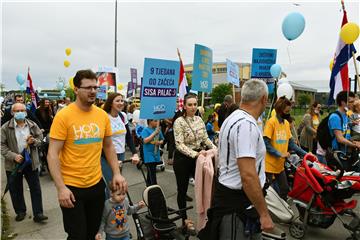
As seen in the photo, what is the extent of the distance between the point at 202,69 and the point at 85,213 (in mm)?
A: 4040

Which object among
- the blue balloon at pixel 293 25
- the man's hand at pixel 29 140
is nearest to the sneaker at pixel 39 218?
the man's hand at pixel 29 140

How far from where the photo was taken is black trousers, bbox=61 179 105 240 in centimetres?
244

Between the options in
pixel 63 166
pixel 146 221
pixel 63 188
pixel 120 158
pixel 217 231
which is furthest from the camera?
pixel 120 158

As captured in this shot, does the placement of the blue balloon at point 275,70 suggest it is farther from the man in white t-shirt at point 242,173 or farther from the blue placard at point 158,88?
the man in white t-shirt at point 242,173

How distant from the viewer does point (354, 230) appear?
3361 mm

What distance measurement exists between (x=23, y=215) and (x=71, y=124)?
2.79 meters

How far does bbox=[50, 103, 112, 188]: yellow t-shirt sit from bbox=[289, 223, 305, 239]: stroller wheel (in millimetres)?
2683

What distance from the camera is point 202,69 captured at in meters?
5.90

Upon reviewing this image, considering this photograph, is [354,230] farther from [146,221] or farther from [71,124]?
[71,124]

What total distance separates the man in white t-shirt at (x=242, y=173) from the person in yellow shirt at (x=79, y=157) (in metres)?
1.15

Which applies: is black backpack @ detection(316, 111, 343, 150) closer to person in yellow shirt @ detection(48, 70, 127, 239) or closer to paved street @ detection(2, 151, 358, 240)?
paved street @ detection(2, 151, 358, 240)

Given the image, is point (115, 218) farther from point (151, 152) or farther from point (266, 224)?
point (151, 152)

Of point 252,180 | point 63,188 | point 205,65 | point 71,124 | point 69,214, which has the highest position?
point 205,65

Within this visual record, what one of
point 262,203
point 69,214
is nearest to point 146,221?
point 69,214
